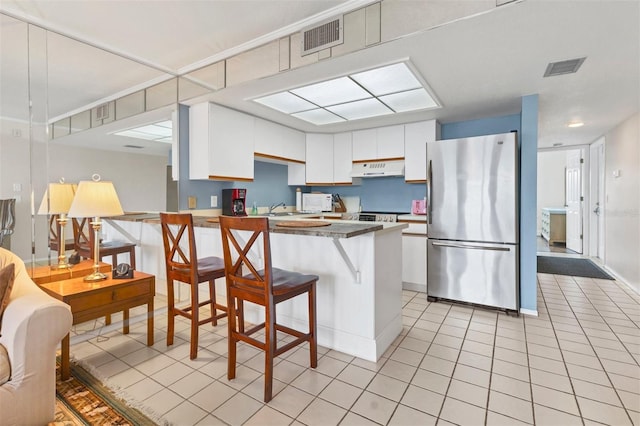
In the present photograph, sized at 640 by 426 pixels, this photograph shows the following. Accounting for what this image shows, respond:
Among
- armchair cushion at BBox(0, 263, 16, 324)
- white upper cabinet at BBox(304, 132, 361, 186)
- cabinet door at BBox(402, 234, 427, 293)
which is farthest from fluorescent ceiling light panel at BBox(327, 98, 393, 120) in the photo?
armchair cushion at BBox(0, 263, 16, 324)

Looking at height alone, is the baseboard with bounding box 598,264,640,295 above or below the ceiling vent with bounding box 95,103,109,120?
below

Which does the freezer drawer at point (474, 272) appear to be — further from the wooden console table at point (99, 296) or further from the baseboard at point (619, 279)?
the wooden console table at point (99, 296)

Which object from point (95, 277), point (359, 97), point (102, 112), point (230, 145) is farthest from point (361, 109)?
point (95, 277)

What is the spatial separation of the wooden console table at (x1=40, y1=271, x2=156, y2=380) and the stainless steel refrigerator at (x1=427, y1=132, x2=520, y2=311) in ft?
9.09

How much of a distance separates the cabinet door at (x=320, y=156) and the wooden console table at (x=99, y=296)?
3.00 meters

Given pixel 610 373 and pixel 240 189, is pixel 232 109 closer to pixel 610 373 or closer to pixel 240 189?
pixel 240 189

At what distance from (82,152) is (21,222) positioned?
0.74m

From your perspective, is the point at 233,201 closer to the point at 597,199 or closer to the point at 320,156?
the point at 320,156

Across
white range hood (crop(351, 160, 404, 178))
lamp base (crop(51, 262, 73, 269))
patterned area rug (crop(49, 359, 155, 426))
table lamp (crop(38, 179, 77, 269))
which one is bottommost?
patterned area rug (crop(49, 359, 155, 426))

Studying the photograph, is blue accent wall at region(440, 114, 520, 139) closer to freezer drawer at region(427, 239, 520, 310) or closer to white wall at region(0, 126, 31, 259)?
freezer drawer at region(427, 239, 520, 310)

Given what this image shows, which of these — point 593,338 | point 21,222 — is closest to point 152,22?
point 21,222

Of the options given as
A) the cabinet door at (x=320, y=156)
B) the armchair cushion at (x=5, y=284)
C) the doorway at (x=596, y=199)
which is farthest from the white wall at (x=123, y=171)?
the doorway at (x=596, y=199)

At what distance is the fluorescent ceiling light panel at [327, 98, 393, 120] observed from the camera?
3404mm

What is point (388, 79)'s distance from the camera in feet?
8.98
